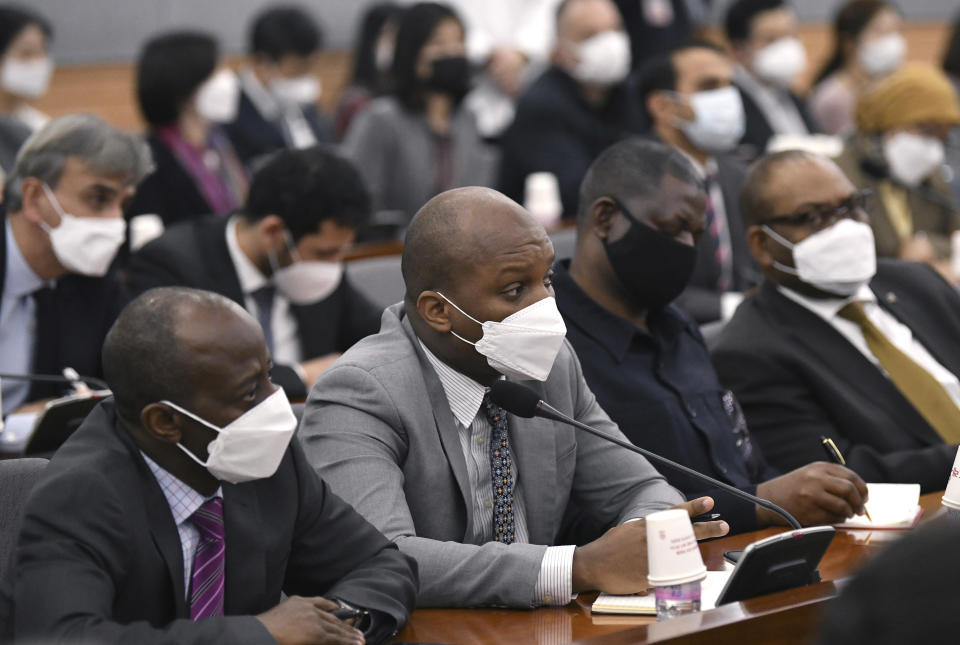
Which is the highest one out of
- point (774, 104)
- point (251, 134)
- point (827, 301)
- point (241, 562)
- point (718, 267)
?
point (241, 562)

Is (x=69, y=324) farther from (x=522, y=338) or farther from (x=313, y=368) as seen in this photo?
(x=522, y=338)

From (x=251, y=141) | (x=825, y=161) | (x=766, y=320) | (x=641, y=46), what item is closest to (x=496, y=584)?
(x=766, y=320)

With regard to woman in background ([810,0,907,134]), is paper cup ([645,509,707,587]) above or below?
above

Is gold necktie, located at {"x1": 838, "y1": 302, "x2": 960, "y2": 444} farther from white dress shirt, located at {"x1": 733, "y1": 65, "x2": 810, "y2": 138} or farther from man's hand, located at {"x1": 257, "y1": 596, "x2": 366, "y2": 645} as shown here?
white dress shirt, located at {"x1": 733, "y1": 65, "x2": 810, "y2": 138}

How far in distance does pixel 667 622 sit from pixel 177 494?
0.70 m

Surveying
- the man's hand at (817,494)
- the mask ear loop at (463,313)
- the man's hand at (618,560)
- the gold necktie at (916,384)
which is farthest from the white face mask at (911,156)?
the man's hand at (618,560)

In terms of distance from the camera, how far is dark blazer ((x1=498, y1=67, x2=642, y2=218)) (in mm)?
5148

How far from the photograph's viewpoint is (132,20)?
22.9ft

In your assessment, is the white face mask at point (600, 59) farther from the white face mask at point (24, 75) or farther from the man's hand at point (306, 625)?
the man's hand at point (306, 625)

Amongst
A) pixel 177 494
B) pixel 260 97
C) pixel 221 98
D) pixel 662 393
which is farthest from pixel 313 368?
pixel 260 97

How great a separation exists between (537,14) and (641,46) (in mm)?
961

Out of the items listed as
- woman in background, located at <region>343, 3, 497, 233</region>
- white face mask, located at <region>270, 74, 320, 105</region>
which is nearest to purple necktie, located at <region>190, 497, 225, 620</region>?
woman in background, located at <region>343, 3, 497, 233</region>

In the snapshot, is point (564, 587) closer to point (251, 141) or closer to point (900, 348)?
point (900, 348)

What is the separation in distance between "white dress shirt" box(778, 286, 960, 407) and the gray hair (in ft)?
5.45
